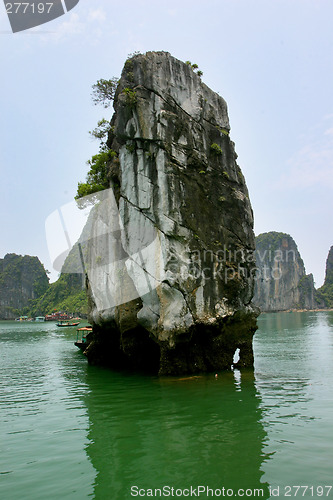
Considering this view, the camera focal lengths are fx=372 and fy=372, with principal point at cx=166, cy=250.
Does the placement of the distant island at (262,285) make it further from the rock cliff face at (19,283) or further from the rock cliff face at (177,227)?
the rock cliff face at (177,227)

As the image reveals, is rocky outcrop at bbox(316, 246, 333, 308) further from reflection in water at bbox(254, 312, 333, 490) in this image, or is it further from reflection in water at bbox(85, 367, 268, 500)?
reflection in water at bbox(85, 367, 268, 500)

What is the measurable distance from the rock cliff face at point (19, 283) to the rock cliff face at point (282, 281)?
8273cm

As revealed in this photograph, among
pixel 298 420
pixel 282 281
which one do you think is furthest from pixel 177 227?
pixel 282 281

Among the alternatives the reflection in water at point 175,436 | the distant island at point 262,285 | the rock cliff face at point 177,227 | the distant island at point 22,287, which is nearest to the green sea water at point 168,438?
the reflection in water at point 175,436

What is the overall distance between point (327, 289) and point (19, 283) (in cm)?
12149

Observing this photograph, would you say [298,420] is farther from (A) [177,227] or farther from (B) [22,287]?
(B) [22,287]

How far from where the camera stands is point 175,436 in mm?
8602

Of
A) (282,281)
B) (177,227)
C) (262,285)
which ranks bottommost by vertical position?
(262,285)

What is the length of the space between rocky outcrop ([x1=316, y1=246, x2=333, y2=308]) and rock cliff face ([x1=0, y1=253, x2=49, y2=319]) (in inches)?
4268

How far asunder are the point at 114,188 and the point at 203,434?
13.2 m

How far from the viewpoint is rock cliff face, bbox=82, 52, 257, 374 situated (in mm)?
15555

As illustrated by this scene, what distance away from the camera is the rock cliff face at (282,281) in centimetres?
14762

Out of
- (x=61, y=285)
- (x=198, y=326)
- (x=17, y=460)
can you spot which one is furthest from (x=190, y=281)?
(x=61, y=285)

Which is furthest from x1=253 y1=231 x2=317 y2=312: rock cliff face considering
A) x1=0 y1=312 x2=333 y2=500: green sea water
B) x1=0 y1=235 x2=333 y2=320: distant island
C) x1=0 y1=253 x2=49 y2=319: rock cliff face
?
x1=0 y1=312 x2=333 y2=500: green sea water
